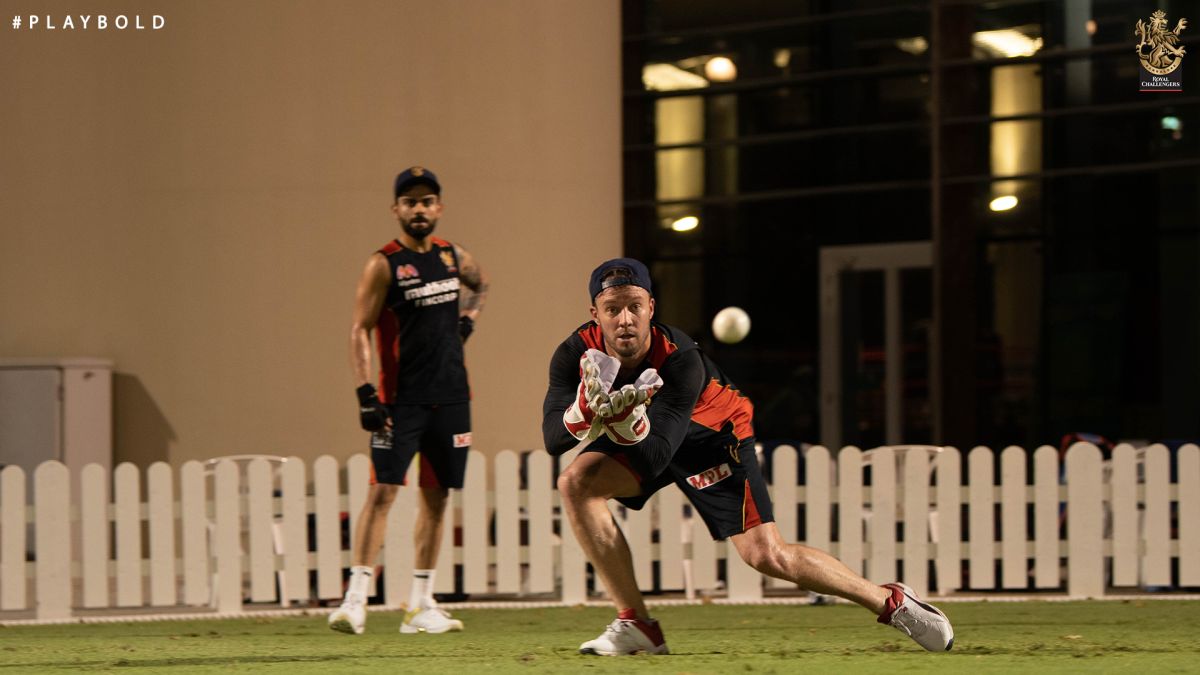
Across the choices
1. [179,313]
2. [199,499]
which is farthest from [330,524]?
[179,313]

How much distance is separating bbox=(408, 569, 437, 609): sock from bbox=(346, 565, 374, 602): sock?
274mm

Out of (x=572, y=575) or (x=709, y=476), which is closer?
(x=709, y=476)

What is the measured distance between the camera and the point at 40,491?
10062mm

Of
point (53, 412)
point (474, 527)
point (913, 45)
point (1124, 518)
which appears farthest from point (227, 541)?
point (913, 45)

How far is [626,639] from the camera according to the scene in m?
6.90

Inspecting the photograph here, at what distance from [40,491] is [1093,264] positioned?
33.3ft

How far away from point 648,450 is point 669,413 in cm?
16

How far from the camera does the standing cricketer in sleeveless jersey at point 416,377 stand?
8.30 meters

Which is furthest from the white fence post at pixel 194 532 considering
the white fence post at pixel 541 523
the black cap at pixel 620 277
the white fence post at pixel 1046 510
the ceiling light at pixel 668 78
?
the ceiling light at pixel 668 78

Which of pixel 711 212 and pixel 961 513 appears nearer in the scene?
pixel 961 513

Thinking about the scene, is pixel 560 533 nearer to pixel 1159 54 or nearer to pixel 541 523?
pixel 541 523

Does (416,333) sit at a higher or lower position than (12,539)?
higher

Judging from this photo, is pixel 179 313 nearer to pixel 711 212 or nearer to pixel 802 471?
pixel 802 471

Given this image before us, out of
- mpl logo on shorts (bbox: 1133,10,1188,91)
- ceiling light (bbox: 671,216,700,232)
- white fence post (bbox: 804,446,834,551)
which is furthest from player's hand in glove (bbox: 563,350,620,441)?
ceiling light (bbox: 671,216,700,232)
